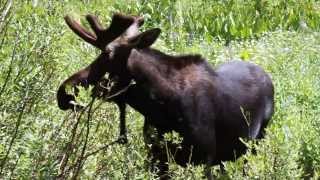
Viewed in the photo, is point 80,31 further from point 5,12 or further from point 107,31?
point 5,12

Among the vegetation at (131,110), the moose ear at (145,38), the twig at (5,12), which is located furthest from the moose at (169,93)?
the twig at (5,12)

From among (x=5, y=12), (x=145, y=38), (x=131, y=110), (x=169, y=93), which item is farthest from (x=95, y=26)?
(x=5, y=12)

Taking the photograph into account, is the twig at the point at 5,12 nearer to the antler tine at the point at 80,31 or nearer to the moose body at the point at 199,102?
the antler tine at the point at 80,31

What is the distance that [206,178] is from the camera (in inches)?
219

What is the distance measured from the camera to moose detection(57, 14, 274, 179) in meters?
5.00

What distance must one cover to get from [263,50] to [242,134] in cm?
362

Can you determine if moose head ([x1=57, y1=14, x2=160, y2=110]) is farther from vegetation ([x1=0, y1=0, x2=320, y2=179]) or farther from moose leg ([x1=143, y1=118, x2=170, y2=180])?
moose leg ([x1=143, y1=118, x2=170, y2=180])

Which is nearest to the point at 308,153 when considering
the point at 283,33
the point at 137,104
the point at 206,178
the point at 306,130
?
the point at 306,130

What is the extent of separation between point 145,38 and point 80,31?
16.9 inches

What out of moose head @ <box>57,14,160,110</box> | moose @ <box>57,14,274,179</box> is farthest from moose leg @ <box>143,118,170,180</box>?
moose head @ <box>57,14,160,110</box>

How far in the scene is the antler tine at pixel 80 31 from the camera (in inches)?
195

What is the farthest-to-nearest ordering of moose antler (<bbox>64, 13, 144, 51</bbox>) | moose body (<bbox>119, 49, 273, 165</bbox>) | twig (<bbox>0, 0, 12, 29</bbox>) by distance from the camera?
moose body (<bbox>119, 49, 273, 165</bbox>), moose antler (<bbox>64, 13, 144, 51</bbox>), twig (<bbox>0, 0, 12, 29</bbox>)

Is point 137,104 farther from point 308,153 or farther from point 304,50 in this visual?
point 304,50

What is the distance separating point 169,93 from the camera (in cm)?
533
